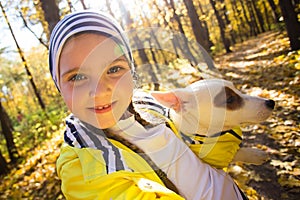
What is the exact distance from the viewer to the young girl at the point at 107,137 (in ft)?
3.64

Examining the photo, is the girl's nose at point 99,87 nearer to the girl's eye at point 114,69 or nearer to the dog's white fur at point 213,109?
the girl's eye at point 114,69

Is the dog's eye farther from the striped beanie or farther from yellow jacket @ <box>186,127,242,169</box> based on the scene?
the striped beanie

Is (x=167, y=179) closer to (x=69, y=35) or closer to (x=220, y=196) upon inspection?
(x=220, y=196)

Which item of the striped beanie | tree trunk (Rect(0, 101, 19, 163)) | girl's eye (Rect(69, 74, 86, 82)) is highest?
the striped beanie

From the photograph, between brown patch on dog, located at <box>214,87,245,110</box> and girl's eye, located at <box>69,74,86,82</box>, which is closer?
girl's eye, located at <box>69,74,86,82</box>

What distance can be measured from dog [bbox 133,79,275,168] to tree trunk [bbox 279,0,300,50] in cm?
702

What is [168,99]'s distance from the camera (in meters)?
1.88

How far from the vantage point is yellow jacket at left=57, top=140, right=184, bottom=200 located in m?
1.08

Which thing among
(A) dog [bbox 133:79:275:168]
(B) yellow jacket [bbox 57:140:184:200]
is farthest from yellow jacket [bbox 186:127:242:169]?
(B) yellow jacket [bbox 57:140:184:200]

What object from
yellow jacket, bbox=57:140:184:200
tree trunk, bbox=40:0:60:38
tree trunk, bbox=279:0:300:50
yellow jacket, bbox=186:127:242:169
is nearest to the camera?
yellow jacket, bbox=57:140:184:200

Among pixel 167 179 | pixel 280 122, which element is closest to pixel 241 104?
pixel 167 179

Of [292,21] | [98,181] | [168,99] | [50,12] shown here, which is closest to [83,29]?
[98,181]

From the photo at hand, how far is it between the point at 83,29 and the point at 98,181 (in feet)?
2.44

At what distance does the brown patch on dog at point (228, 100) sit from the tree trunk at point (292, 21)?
711 centimetres
